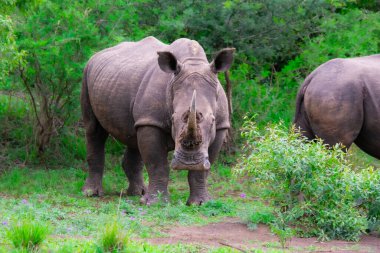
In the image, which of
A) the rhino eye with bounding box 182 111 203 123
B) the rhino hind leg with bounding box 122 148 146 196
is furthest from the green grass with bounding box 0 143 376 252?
the rhino eye with bounding box 182 111 203 123

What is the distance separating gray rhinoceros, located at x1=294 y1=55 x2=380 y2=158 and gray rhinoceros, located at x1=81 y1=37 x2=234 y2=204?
3.58 feet

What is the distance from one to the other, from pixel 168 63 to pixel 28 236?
3.68 metres

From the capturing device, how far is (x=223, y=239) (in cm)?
724

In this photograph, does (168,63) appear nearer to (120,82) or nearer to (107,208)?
(120,82)

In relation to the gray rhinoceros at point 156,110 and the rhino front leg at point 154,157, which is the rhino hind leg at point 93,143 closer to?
the gray rhinoceros at point 156,110

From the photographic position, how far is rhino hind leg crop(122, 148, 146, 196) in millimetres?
11109

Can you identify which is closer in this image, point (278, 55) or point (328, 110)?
point (328, 110)

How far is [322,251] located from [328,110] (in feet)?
9.02

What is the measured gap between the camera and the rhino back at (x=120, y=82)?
401 inches

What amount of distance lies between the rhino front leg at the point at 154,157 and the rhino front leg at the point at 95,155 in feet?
5.26

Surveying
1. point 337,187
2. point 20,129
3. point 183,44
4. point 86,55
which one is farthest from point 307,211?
point 20,129

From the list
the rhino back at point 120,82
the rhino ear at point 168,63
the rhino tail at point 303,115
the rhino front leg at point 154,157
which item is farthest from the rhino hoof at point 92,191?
the rhino tail at point 303,115

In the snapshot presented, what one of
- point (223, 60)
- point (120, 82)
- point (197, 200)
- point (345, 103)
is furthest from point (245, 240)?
point (120, 82)

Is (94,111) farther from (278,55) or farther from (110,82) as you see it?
(278,55)
